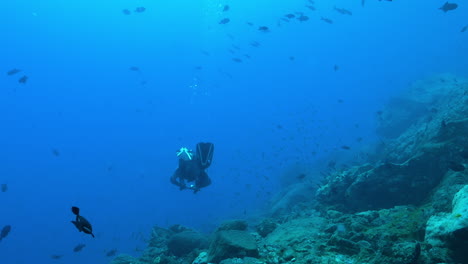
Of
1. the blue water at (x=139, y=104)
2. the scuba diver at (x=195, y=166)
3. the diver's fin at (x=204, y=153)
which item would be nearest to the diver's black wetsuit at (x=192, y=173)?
the scuba diver at (x=195, y=166)

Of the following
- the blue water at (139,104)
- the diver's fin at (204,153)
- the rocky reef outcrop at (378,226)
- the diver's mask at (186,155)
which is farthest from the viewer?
the blue water at (139,104)

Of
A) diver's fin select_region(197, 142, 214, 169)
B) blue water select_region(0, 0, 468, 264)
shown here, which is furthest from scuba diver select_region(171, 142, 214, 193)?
blue water select_region(0, 0, 468, 264)

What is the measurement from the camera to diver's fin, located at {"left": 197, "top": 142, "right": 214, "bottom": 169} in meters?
10.1

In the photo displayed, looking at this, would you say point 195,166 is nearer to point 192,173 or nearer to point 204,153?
point 192,173

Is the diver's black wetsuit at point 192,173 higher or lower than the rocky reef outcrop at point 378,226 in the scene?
lower

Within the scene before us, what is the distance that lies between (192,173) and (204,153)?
2.35 feet

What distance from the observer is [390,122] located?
29.2 m

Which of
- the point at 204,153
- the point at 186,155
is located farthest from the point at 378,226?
the point at 186,155

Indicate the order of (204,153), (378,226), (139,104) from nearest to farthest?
(378,226) → (204,153) → (139,104)

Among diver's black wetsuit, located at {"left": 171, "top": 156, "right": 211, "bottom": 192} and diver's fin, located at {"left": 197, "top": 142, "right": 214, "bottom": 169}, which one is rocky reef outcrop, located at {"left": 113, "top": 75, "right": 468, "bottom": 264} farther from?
diver's fin, located at {"left": 197, "top": 142, "right": 214, "bottom": 169}

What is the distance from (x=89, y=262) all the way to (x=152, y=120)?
132927 mm

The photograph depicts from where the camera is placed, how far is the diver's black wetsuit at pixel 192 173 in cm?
1012

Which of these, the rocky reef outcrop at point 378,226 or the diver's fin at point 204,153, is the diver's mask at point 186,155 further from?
the rocky reef outcrop at point 378,226

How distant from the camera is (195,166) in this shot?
10203mm
